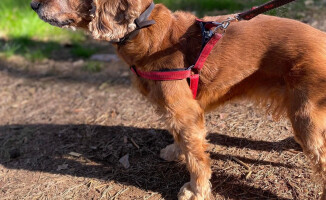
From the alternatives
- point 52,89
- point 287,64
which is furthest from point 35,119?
point 287,64

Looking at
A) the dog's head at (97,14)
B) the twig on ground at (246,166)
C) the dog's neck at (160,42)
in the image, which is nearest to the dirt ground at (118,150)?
the twig on ground at (246,166)

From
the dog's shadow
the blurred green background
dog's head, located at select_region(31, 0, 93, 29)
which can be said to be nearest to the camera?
dog's head, located at select_region(31, 0, 93, 29)

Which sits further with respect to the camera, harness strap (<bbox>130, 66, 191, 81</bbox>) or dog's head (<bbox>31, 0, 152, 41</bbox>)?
harness strap (<bbox>130, 66, 191, 81</bbox>)

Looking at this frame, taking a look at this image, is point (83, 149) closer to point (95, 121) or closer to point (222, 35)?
point (95, 121)

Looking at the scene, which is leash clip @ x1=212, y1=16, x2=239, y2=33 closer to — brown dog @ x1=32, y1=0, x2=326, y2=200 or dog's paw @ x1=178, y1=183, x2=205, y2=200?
brown dog @ x1=32, y1=0, x2=326, y2=200

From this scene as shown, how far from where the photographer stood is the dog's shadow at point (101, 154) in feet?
11.7

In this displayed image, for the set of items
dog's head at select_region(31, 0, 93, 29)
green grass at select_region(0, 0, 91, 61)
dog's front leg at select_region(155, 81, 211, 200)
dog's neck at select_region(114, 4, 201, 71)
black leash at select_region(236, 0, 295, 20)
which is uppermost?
black leash at select_region(236, 0, 295, 20)

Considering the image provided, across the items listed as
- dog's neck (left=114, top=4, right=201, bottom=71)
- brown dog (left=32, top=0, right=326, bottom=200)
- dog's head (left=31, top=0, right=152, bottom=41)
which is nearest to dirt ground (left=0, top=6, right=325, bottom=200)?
brown dog (left=32, top=0, right=326, bottom=200)

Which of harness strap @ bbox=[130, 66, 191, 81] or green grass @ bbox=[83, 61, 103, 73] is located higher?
harness strap @ bbox=[130, 66, 191, 81]

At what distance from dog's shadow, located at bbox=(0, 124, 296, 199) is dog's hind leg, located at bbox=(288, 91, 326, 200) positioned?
0.68 meters

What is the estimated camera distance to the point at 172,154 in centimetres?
378

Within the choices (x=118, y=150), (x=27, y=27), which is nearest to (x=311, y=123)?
(x=118, y=150)

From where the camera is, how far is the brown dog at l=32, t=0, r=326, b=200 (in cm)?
273

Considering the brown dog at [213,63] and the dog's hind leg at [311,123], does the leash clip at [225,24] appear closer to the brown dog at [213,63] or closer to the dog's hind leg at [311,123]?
the brown dog at [213,63]
